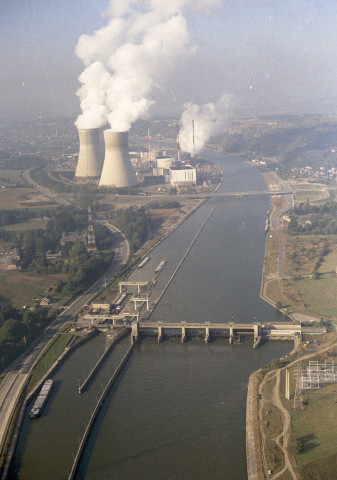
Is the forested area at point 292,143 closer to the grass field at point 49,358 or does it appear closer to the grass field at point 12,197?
the grass field at point 12,197

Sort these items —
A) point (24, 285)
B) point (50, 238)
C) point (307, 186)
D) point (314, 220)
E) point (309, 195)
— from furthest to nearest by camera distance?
point (307, 186) → point (309, 195) → point (314, 220) → point (50, 238) → point (24, 285)

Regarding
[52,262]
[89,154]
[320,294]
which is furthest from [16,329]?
[89,154]

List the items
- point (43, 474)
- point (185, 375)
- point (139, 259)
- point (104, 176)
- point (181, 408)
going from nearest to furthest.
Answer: point (43, 474)
point (181, 408)
point (185, 375)
point (139, 259)
point (104, 176)

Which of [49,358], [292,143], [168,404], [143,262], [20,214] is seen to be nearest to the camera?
[168,404]

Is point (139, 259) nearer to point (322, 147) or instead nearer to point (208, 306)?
point (208, 306)

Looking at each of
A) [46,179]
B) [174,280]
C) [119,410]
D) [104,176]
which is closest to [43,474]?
[119,410]

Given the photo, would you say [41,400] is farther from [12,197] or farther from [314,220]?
[12,197]
